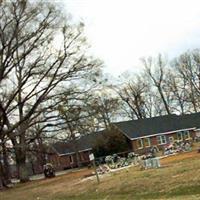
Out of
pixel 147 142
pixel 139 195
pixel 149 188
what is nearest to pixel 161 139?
pixel 147 142

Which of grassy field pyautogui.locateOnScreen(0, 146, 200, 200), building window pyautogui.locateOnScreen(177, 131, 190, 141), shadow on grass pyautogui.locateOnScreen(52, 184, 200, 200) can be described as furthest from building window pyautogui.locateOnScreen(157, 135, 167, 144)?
shadow on grass pyautogui.locateOnScreen(52, 184, 200, 200)

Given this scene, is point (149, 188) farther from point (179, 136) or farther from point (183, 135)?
point (183, 135)

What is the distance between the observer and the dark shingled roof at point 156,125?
70438 mm

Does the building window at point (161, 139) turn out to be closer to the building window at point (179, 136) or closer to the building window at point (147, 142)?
the building window at point (147, 142)

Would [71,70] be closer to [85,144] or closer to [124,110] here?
[85,144]

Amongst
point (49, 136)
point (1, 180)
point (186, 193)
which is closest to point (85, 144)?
point (1, 180)

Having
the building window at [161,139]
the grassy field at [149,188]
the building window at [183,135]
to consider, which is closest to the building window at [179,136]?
the building window at [183,135]

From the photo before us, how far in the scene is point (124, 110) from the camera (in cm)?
9200

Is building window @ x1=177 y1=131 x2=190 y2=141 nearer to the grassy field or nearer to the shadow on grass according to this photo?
the grassy field

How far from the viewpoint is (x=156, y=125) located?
243ft

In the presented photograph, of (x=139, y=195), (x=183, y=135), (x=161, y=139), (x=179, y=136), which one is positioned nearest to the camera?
(x=139, y=195)

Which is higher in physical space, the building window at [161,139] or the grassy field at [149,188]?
the building window at [161,139]

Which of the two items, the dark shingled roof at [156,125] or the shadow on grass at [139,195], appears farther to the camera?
the dark shingled roof at [156,125]

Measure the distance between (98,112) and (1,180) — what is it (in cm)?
1772
